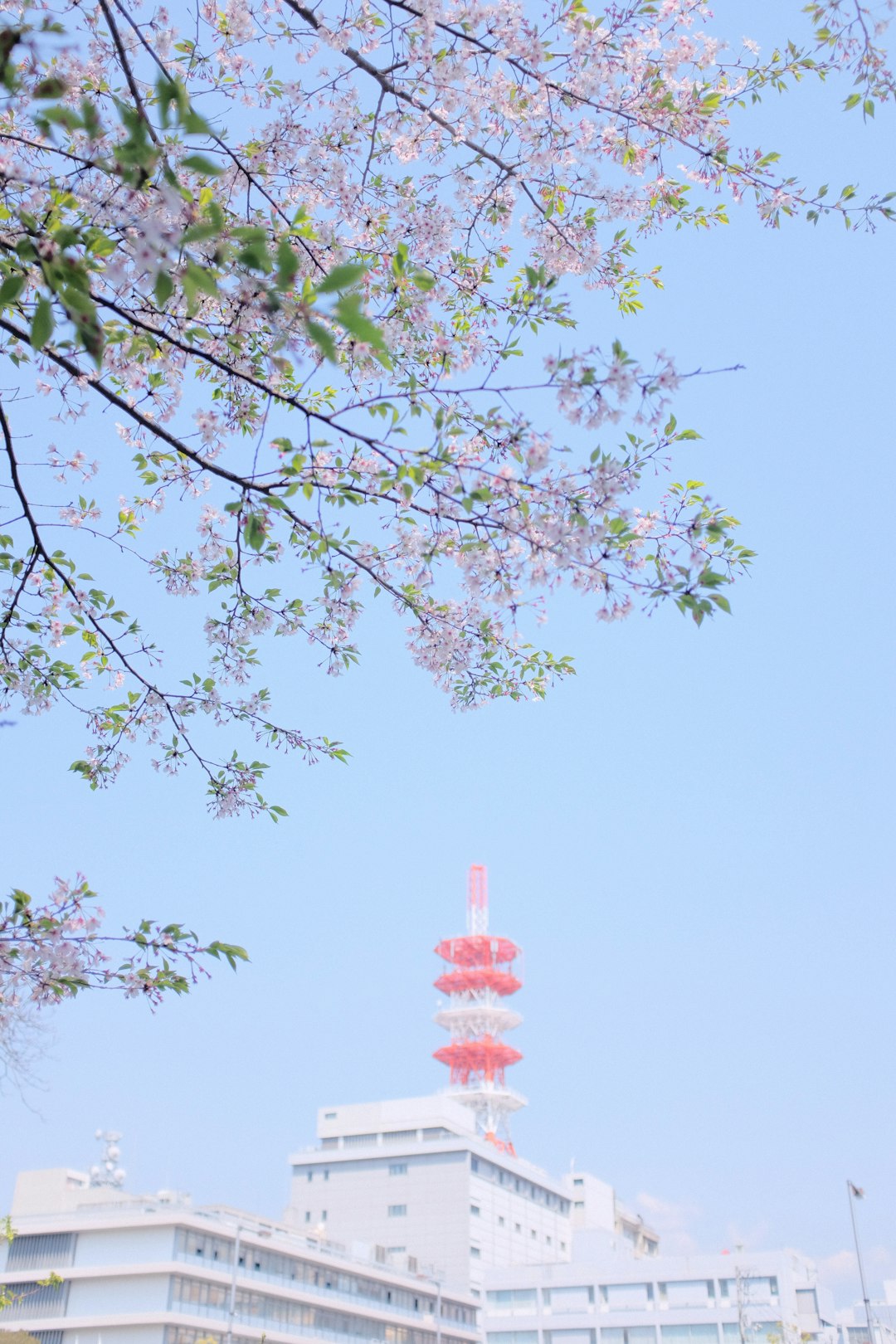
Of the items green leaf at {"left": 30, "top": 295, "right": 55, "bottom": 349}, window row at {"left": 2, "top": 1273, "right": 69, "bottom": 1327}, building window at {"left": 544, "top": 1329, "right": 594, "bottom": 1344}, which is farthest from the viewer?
building window at {"left": 544, "top": 1329, "right": 594, "bottom": 1344}

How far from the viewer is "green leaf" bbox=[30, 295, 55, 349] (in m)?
3.10

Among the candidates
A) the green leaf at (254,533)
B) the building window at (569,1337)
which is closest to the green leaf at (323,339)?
the green leaf at (254,533)

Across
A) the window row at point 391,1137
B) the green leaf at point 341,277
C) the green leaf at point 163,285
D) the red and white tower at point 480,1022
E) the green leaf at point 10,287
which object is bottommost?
the green leaf at point 341,277

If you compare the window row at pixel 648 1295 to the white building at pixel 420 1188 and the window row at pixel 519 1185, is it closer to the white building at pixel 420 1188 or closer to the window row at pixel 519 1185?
the white building at pixel 420 1188

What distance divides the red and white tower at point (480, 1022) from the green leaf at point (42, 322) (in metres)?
85.5

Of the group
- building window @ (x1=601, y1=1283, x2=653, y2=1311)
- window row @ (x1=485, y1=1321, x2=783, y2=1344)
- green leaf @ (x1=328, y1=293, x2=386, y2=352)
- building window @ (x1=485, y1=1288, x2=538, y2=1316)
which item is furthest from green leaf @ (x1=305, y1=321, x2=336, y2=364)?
building window @ (x1=485, y1=1288, x2=538, y2=1316)

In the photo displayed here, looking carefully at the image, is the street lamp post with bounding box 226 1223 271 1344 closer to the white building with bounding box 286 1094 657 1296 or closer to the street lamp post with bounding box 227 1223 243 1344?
the street lamp post with bounding box 227 1223 243 1344

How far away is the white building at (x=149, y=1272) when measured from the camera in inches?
1599

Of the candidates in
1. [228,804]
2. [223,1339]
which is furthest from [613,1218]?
[228,804]

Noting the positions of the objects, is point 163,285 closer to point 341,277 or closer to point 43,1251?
point 341,277

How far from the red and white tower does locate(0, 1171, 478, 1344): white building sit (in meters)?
37.1

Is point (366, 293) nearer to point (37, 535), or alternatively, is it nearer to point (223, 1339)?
point (37, 535)

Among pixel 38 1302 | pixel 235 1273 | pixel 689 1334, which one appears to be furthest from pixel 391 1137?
pixel 38 1302

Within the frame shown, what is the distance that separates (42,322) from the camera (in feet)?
10.2
